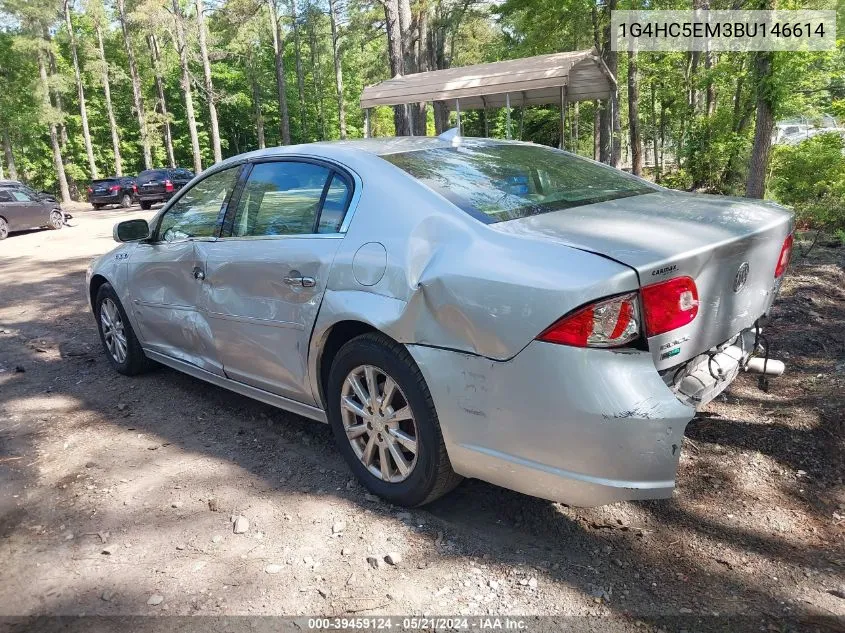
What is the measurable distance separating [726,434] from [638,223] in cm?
150

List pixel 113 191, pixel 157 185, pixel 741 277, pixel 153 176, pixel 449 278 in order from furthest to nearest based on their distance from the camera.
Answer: pixel 113 191 → pixel 153 176 → pixel 157 185 → pixel 741 277 → pixel 449 278

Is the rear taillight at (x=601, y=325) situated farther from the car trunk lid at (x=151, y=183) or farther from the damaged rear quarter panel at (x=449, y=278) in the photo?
the car trunk lid at (x=151, y=183)

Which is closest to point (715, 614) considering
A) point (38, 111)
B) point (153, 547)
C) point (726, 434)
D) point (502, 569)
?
point (502, 569)

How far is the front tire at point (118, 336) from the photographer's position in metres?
4.91

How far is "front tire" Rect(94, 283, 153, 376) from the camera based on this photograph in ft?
16.1

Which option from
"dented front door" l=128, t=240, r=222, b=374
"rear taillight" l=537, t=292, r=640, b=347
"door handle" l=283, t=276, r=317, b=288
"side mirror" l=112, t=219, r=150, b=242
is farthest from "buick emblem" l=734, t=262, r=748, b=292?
"side mirror" l=112, t=219, r=150, b=242

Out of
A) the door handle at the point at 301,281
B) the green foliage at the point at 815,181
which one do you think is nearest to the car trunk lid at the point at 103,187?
the green foliage at the point at 815,181

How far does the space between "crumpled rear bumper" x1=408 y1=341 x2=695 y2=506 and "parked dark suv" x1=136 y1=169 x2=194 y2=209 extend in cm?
Answer: 2711

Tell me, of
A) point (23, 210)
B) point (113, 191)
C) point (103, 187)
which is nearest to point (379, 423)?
point (23, 210)

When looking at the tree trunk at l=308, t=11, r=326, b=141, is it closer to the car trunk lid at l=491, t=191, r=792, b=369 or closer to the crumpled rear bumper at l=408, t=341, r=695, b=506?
the car trunk lid at l=491, t=191, r=792, b=369

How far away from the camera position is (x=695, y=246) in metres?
2.41

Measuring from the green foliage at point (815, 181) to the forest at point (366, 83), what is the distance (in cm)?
2

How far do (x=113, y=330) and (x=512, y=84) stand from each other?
9.37 metres

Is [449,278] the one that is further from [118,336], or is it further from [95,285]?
[95,285]
